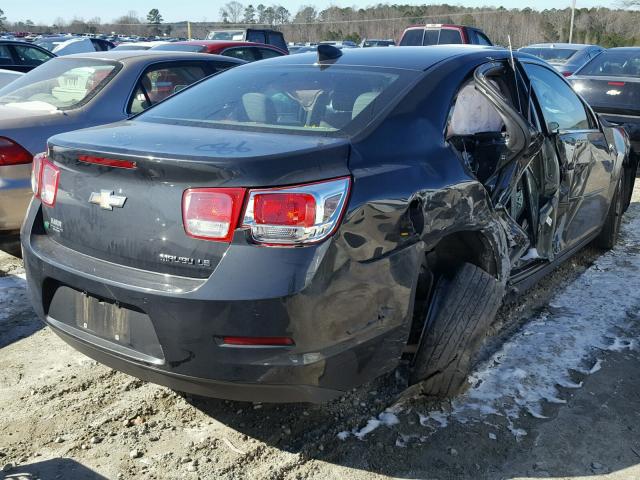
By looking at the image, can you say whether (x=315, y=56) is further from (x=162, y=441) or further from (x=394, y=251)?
(x=162, y=441)

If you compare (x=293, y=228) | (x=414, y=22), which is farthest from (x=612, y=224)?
(x=414, y=22)

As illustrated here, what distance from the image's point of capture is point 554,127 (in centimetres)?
380

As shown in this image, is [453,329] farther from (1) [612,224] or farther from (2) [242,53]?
(2) [242,53]

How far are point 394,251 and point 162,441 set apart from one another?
1261 millimetres

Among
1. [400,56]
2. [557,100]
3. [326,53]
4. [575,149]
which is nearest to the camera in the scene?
[400,56]

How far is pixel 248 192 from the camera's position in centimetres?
217

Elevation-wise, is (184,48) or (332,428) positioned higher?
(184,48)

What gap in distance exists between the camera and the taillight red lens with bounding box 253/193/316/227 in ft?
7.09

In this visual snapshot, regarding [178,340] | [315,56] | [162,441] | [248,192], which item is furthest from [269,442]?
[315,56]

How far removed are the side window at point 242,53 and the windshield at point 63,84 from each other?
3866 millimetres

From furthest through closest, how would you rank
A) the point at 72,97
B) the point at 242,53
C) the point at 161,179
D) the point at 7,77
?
the point at 242,53 < the point at 7,77 < the point at 72,97 < the point at 161,179

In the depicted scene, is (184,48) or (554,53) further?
(554,53)

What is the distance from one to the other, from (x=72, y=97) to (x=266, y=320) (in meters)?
3.63

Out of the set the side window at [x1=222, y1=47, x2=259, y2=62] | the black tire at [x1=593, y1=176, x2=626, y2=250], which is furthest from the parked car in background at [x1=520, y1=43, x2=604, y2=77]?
the black tire at [x1=593, y1=176, x2=626, y2=250]
